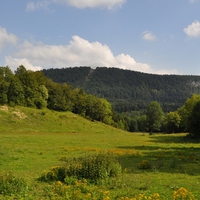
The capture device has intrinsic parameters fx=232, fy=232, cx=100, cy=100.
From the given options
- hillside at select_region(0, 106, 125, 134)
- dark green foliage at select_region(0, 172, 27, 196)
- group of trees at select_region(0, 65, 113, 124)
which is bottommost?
dark green foliage at select_region(0, 172, 27, 196)

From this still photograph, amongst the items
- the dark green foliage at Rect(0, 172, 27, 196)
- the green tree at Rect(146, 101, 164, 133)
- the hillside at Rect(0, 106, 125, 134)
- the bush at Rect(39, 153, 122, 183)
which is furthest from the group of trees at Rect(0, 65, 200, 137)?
the dark green foliage at Rect(0, 172, 27, 196)

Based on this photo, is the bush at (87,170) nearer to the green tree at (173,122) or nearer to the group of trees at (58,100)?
the group of trees at (58,100)

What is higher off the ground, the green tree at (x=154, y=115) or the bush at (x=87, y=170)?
the green tree at (x=154, y=115)

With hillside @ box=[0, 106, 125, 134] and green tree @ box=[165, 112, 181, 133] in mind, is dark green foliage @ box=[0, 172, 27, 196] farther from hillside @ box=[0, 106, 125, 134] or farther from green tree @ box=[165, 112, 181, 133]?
green tree @ box=[165, 112, 181, 133]

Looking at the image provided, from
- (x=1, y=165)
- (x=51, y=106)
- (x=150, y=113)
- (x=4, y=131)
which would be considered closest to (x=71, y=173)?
(x=1, y=165)

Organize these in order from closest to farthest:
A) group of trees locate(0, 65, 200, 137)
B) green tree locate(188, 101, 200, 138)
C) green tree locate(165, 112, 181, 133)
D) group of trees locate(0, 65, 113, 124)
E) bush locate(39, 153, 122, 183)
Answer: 1. bush locate(39, 153, 122, 183)
2. green tree locate(188, 101, 200, 138)
3. group of trees locate(0, 65, 200, 137)
4. group of trees locate(0, 65, 113, 124)
5. green tree locate(165, 112, 181, 133)

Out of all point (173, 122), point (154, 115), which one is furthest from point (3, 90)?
point (173, 122)

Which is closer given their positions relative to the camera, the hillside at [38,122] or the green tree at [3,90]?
the hillside at [38,122]

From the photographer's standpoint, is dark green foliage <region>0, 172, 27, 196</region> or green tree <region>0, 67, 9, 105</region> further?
green tree <region>0, 67, 9, 105</region>

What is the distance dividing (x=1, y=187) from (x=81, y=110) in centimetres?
9262

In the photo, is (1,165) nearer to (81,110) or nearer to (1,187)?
(1,187)

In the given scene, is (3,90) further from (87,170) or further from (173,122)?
(173,122)

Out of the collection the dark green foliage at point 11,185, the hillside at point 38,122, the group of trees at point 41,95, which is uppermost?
the group of trees at point 41,95

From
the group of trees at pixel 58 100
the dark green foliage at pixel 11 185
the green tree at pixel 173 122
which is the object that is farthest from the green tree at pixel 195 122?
the dark green foliage at pixel 11 185
